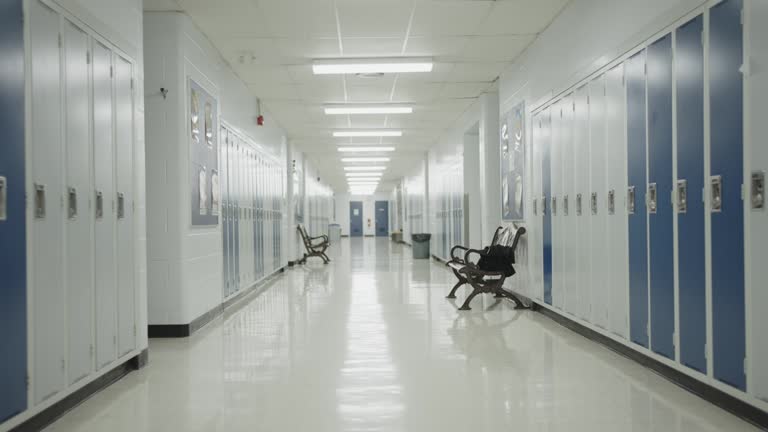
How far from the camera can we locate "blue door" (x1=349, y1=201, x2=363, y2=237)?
39625 mm

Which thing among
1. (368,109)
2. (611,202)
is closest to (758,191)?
(611,202)

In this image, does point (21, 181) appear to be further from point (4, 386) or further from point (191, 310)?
point (191, 310)

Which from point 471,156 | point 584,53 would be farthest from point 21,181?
point 471,156

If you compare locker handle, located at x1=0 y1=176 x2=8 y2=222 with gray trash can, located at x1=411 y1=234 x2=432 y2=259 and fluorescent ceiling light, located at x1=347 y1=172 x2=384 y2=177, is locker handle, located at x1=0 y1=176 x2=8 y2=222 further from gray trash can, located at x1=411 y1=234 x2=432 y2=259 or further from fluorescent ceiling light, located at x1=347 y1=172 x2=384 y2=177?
fluorescent ceiling light, located at x1=347 y1=172 x2=384 y2=177

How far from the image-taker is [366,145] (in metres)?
14.5

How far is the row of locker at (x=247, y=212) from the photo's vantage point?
22.9ft

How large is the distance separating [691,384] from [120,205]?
3.86 m

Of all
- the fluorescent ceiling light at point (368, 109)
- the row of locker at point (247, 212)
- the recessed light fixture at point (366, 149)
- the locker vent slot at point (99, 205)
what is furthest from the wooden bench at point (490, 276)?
the recessed light fixture at point (366, 149)

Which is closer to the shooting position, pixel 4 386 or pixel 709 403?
pixel 4 386

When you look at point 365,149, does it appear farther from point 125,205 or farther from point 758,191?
point 758,191

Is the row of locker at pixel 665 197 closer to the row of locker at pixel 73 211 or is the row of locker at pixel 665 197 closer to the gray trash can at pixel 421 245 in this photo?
the row of locker at pixel 73 211

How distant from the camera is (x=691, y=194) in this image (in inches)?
126

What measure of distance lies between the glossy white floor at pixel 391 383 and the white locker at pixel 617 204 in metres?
0.40

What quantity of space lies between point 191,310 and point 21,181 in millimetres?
2939
